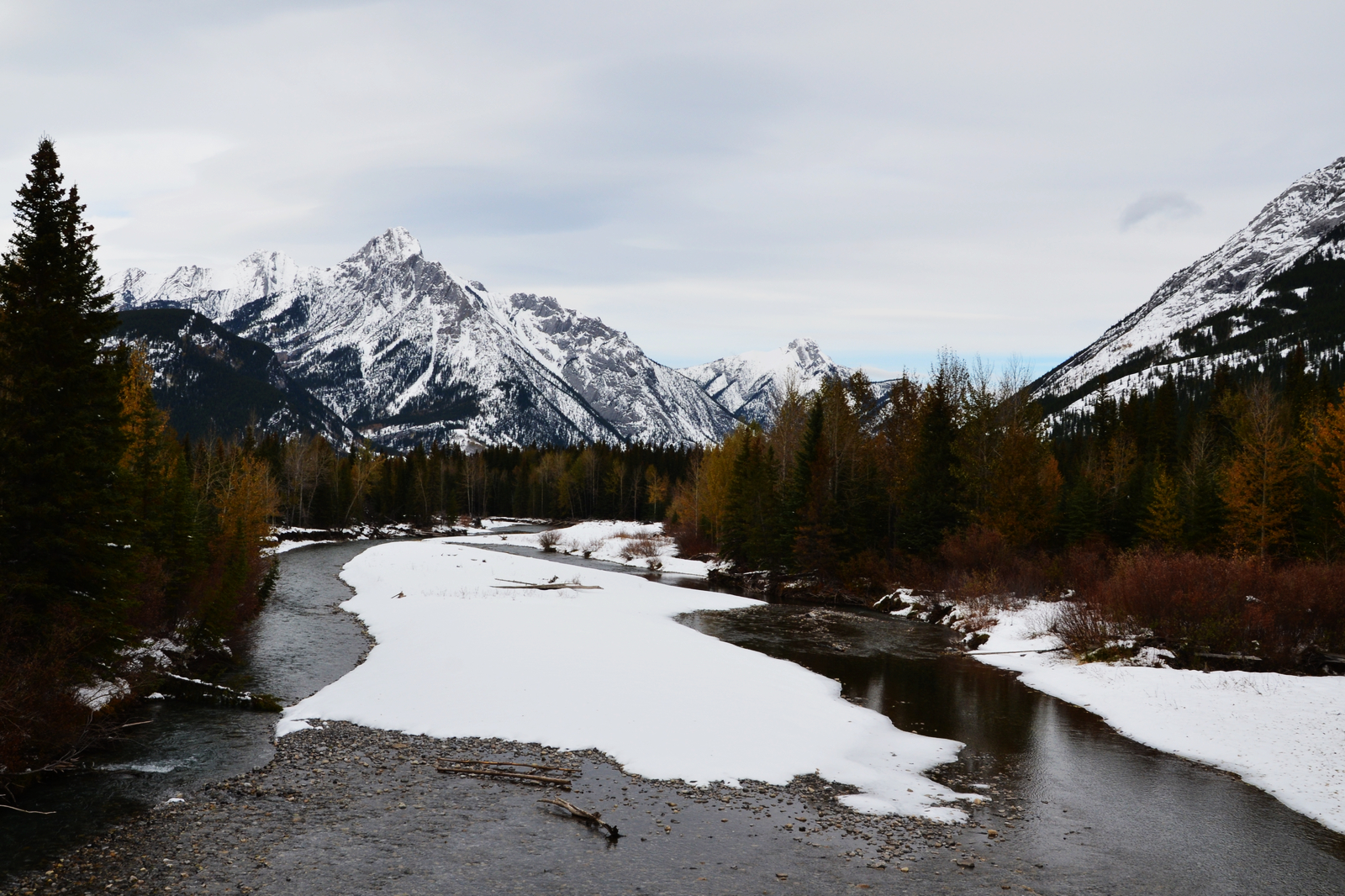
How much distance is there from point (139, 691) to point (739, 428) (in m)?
69.0

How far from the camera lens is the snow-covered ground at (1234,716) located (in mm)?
17656

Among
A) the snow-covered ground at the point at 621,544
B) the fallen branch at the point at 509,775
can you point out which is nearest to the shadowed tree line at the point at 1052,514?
the snow-covered ground at the point at 621,544

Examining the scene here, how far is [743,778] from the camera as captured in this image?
1697cm

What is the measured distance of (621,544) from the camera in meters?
92.3

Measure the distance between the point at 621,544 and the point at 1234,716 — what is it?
7383 cm

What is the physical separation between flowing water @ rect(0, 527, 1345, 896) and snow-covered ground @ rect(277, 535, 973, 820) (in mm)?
1455

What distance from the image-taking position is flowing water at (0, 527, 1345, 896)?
12984mm

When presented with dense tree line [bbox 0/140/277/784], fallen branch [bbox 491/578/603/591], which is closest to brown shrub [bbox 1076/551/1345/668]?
fallen branch [bbox 491/578/603/591]

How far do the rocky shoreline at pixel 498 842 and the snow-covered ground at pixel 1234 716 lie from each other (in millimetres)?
9306

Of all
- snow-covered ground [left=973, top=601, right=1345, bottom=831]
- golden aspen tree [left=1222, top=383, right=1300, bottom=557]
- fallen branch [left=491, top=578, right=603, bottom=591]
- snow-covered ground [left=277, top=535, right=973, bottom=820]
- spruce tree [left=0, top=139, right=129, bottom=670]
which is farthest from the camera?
fallen branch [left=491, top=578, right=603, bottom=591]

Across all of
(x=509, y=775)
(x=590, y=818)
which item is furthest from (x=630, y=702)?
(x=590, y=818)

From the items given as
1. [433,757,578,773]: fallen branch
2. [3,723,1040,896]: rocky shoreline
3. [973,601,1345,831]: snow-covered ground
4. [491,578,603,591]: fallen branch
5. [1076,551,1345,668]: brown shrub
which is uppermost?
[1076,551,1345,668]: brown shrub

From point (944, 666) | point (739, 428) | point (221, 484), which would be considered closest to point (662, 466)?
point (739, 428)

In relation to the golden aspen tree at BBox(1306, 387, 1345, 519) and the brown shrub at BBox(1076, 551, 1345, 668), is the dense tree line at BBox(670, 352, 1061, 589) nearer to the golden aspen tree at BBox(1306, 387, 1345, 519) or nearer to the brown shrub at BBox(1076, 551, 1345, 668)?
the golden aspen tree at BBox(1306, 387, 1345, 519)
